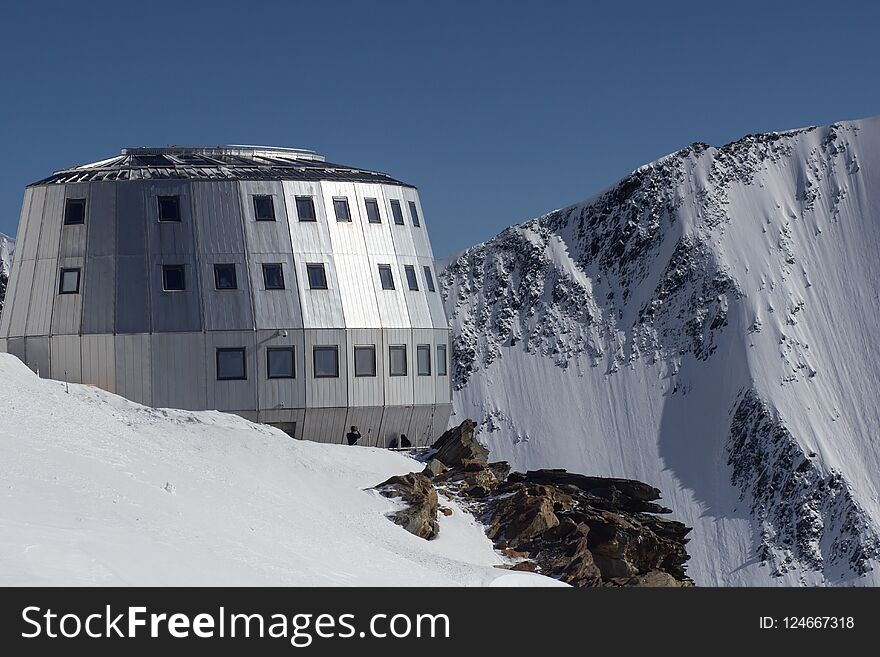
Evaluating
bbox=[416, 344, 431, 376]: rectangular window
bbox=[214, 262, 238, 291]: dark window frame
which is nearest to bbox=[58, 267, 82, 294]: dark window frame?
bbox=[214, 262, 238, 291]: dark window frame

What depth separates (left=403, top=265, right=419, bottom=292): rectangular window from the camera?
45.6 meters

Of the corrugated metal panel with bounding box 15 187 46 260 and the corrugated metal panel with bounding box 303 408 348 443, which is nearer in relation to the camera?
the corrugated metal panel with bounding box 303 408 348 443

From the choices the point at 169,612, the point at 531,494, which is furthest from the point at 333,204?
the point at 169,612

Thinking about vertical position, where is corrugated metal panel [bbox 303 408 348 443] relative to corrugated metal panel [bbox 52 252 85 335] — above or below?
below

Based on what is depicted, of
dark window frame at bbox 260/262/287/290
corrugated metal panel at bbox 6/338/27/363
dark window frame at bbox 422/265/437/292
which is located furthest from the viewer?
dark window frame at bbox 422/265/437/292

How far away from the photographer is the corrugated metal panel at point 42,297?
43419mm

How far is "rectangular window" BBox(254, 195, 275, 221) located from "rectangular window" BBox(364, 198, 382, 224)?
125 inches

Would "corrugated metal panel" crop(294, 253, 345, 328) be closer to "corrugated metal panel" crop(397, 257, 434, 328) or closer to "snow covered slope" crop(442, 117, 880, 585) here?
"corrugated metal panel" crop(397, 257, 434, 328)

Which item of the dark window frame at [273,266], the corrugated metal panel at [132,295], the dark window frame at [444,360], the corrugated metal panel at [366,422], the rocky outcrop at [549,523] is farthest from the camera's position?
the dark window frame at [444,360]

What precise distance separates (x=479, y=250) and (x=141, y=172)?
122680mm

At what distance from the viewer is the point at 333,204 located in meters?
44.8

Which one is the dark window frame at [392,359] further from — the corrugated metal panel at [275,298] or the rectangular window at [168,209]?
the rectangular window at [168,209]

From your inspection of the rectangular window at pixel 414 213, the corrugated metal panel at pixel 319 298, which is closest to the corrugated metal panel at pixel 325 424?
the corrugated metal panel at pixel 319 298

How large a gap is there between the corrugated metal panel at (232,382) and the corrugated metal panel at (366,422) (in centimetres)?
298
